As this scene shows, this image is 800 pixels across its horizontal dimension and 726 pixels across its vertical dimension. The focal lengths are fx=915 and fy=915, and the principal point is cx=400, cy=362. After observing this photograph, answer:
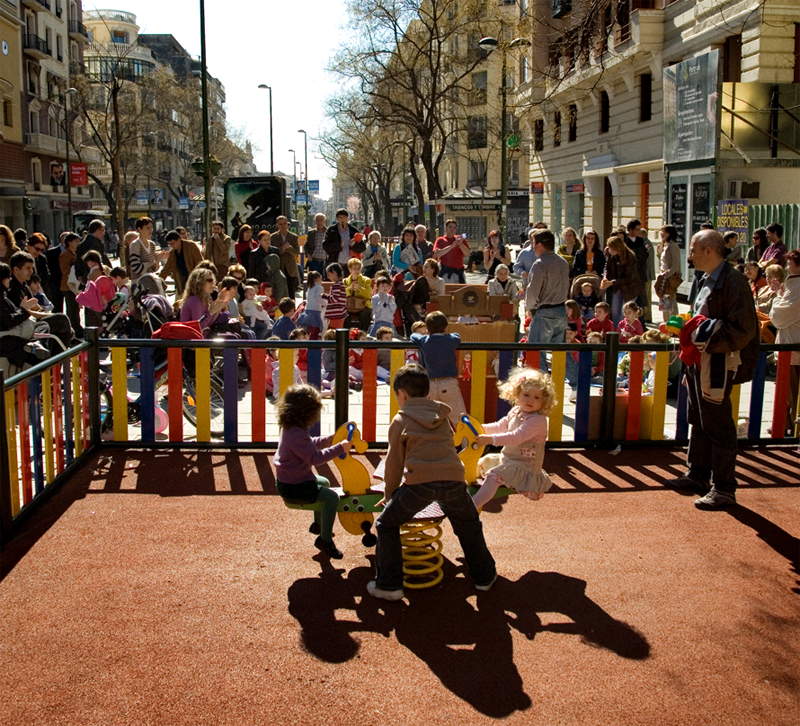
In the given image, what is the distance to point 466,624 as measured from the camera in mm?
4598

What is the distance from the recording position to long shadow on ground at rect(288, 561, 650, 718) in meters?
4.05

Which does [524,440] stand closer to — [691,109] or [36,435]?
[36,435]

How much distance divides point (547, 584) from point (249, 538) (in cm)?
187

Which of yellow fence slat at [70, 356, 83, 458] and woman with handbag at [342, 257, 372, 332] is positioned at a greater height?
woman with handbag at [342, 257, 372, 332]

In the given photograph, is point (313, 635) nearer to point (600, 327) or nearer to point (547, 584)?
point (547, 584)

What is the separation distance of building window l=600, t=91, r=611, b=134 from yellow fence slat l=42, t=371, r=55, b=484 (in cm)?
2860

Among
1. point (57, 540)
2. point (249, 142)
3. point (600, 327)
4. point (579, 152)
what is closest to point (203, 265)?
point (600, 327)

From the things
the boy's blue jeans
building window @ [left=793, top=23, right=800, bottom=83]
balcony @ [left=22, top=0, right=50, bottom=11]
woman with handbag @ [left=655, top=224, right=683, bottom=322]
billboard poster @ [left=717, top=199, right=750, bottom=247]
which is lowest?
the boy's blue jeans

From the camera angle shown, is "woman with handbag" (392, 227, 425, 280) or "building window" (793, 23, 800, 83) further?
"building window" (793, 23, 800, 83)

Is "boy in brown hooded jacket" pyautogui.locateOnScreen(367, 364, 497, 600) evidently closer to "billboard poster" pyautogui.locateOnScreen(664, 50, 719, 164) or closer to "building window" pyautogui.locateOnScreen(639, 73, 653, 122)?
"billboard poster" pyautogui.locateOnScreen(664, 50, 719, 164)

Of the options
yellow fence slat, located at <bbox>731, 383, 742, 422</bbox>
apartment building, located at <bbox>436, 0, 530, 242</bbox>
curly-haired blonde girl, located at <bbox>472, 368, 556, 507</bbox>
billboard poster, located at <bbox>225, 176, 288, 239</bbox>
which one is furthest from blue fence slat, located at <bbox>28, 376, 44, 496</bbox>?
billboard poster, located at <bbox>225, 176, 288, 239</bbox>

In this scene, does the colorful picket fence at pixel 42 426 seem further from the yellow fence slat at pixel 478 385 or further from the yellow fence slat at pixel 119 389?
the yellow fence slat at pixel 478 385

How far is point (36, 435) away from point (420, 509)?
2979 millimetres

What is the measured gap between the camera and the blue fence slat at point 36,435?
6230mm
